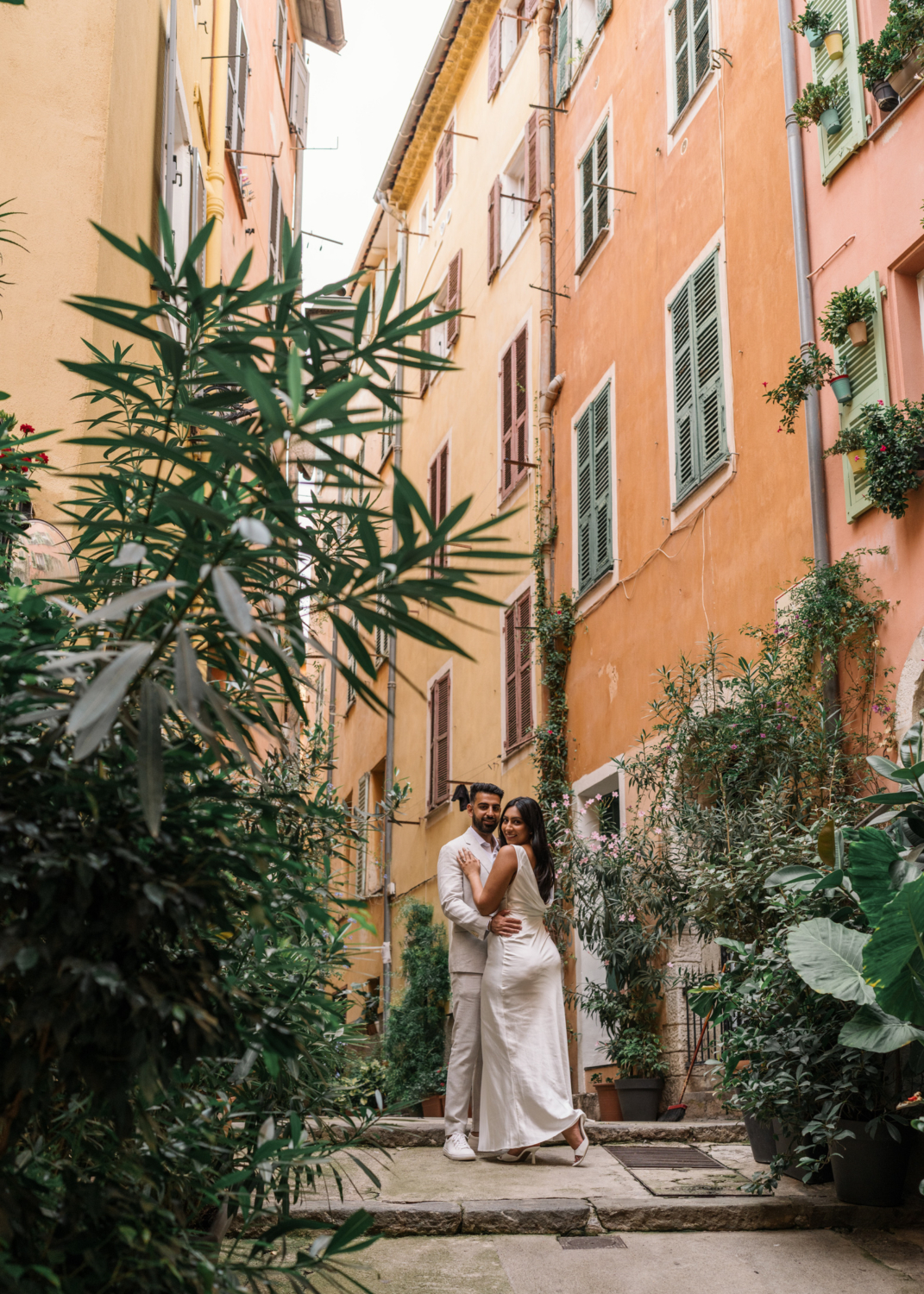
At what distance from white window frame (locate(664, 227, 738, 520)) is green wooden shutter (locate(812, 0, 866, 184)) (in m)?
1.47

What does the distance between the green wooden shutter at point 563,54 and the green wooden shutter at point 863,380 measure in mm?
8248

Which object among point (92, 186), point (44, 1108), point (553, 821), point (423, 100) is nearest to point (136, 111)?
point (92, 186)

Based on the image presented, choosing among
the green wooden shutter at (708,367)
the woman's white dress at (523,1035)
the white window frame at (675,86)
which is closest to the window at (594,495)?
the green wooden shutter at (708,367)

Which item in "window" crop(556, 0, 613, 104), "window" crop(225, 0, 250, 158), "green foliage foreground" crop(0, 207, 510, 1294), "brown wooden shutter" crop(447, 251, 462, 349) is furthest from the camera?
"brown wooden shutter" crop(447, 251, 462, 349)

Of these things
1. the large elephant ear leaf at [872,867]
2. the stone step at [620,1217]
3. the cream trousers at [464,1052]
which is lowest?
the stone step at [620,1217]

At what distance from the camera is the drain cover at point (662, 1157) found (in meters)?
5.67

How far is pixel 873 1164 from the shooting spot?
448 cm

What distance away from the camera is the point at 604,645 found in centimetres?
1110

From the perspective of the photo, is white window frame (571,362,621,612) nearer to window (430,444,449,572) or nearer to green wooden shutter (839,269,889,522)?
green wooden shutter (839,269,889,522)

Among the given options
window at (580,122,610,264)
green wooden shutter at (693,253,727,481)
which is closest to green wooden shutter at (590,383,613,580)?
window at (580,122,610,264)

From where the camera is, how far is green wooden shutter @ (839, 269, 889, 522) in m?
6.83

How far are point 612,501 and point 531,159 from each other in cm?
604

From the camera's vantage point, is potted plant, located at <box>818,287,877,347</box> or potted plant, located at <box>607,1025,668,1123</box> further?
potted plant, located at <box>607,1025,668,1123</box>

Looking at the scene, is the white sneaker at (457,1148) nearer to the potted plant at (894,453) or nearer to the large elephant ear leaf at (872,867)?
the large elephant ear leaf at (872,867)
